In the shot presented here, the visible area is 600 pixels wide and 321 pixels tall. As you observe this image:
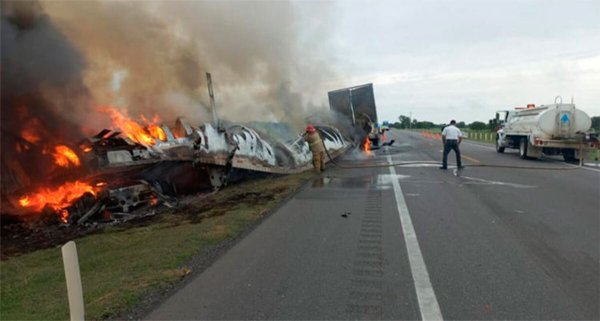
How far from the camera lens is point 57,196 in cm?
819

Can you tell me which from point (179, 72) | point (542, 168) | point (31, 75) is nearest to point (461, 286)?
point (31, 75)

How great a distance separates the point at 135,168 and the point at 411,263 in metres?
5.79

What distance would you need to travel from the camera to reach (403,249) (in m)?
4.70

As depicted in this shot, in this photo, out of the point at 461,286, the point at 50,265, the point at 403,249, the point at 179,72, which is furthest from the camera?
the point at 179,72

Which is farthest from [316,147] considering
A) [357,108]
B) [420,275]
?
[420,275]

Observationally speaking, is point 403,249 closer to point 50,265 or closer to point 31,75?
point 50,265

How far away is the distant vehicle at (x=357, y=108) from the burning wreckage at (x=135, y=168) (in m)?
8.46

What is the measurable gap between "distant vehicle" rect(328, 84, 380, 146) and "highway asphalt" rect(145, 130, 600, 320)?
10958 millimetres

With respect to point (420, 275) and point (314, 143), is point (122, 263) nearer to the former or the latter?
point (420, 275)

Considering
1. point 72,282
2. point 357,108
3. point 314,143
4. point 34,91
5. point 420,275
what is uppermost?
point 34,91

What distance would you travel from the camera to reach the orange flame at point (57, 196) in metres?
8.03

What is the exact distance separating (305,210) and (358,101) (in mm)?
12603

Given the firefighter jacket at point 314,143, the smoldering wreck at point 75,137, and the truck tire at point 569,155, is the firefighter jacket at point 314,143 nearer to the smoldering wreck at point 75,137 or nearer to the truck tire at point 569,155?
the smoldering wreck at point 75,137

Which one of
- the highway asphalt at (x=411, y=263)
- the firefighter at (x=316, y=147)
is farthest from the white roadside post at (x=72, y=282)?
the firefighter at (x=316, y=147)
